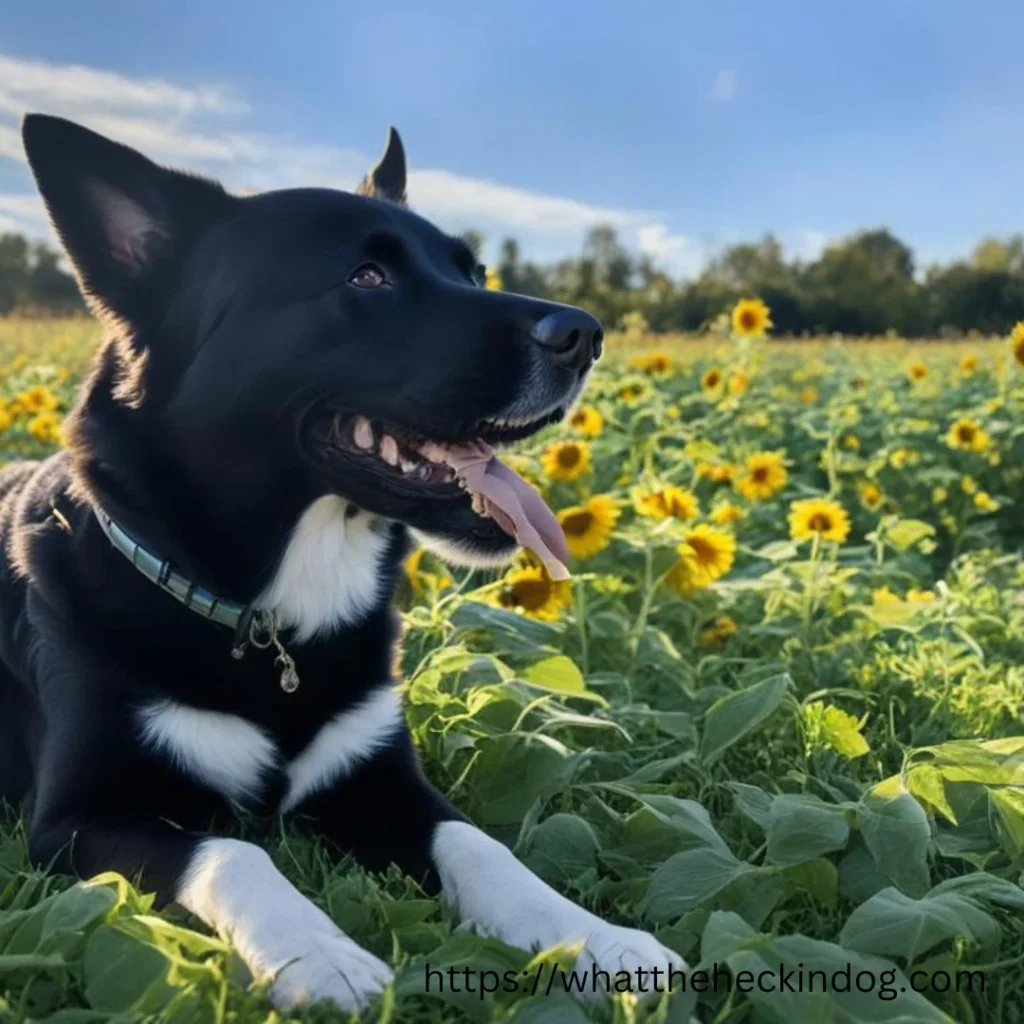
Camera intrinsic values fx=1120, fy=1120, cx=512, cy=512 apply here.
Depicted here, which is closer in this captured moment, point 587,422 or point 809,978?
point 809,978

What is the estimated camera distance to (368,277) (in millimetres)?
2365

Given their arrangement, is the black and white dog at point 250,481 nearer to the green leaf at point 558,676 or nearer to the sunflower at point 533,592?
the green leaf at point 558,676

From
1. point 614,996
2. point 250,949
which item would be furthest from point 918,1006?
point 250,949

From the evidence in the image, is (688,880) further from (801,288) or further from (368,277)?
(801,288)

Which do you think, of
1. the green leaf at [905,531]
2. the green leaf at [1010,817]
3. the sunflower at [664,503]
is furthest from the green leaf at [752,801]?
the green leaf at [905,531]

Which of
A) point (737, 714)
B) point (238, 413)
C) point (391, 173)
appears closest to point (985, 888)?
point (737, 714)

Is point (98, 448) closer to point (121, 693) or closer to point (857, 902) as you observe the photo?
point (121, 693)

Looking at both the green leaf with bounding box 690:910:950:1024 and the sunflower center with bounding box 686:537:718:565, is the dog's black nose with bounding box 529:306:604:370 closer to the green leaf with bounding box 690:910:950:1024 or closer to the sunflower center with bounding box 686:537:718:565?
the green leaf with bounding box 690:910:950:1024

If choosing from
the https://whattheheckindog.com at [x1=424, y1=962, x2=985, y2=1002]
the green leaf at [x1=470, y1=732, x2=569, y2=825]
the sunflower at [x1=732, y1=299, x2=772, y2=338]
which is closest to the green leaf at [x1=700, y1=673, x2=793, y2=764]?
the green leaf at [x1=470, y1=732, x2=569, y2=825]

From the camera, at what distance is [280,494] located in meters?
2.37

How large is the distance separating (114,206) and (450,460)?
0.88m

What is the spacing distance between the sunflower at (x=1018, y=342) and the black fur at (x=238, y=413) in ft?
9.48

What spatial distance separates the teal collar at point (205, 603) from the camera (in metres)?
2.23

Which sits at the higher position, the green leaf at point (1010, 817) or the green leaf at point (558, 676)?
the green leaf at point (1010, 817)
